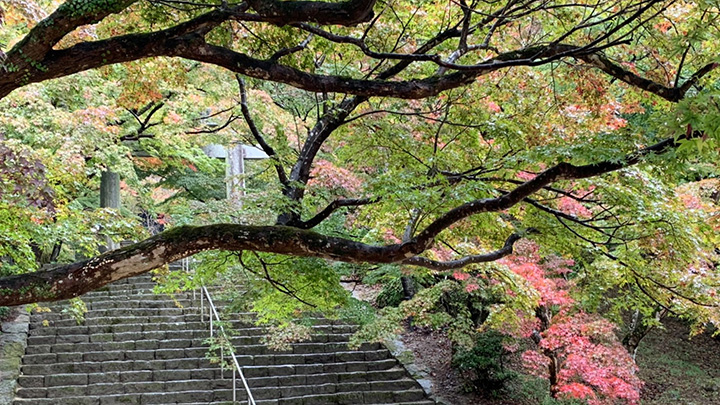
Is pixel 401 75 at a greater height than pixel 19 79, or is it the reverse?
pixel 401 75

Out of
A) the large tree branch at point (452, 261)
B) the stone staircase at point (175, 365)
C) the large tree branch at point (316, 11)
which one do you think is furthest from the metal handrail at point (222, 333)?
the large tree branch at point (316, 11)

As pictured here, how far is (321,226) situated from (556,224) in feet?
11.3

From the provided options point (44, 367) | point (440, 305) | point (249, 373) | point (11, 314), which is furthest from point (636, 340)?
point (11, 314)

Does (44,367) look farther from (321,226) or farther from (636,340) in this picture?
(636,340)

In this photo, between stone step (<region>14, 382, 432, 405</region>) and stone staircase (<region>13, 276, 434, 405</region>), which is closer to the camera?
stone step (<region>14, 382, 432, 405</region>)

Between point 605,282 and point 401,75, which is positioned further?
point 605,282

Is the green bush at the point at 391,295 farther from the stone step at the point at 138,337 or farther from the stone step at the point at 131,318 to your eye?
the stone step at the point at 131,318

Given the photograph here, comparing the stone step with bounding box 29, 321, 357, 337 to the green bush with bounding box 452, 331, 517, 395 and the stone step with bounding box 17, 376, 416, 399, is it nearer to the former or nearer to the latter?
the stone step with bounding box 17, 376, 416, 399

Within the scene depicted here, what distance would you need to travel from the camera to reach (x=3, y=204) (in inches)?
212

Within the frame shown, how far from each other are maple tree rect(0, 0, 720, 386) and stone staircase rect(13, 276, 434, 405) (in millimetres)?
1491

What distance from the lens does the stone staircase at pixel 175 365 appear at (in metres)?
9.23

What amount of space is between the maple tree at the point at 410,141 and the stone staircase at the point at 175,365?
1491mm

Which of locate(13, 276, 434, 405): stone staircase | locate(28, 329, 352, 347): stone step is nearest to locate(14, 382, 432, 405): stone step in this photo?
locate(13, 276, 434, 405): stone staircase

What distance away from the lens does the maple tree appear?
149 inches
